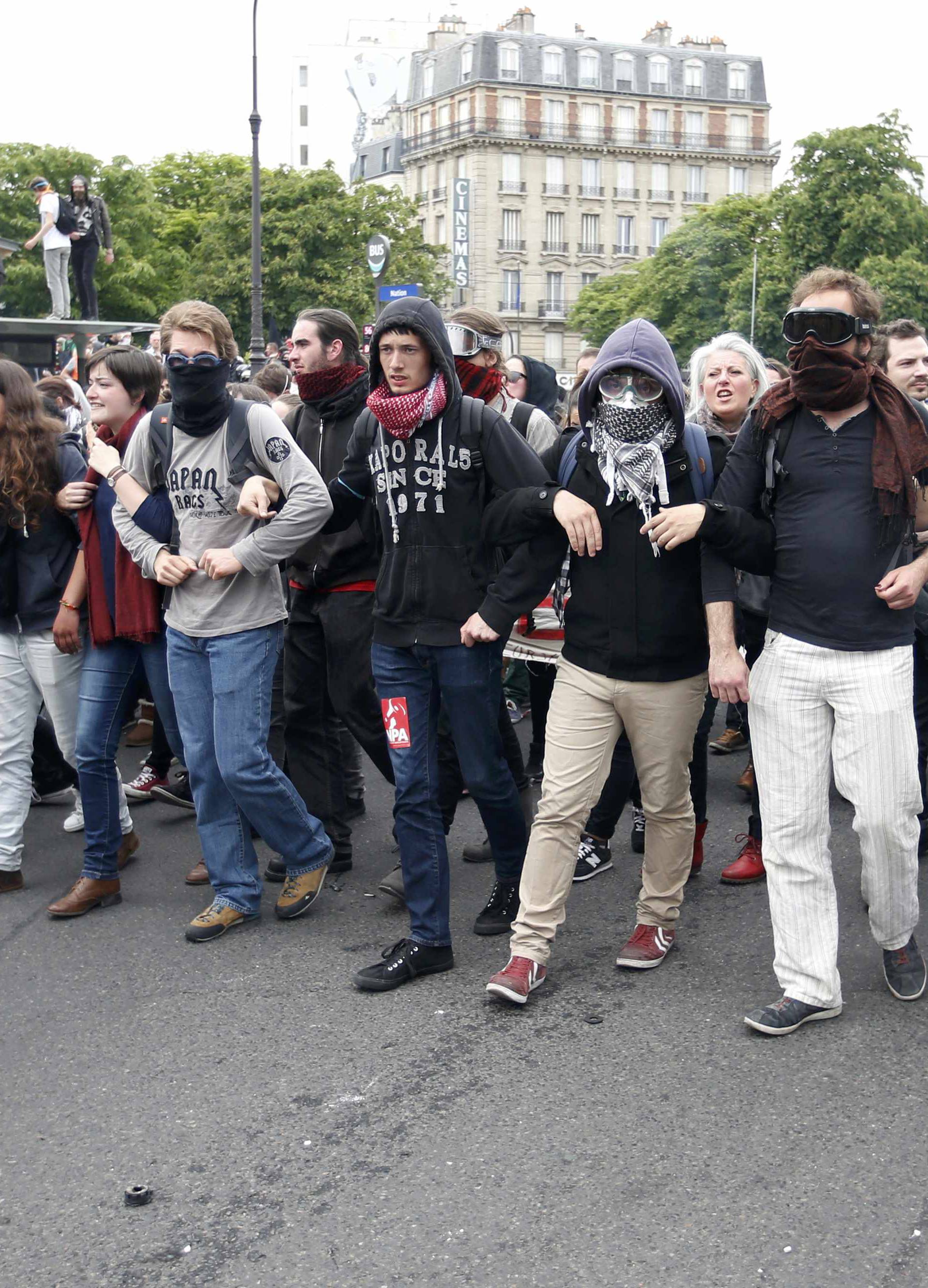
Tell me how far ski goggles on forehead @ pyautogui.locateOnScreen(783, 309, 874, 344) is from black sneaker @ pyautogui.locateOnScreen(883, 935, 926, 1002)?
5.97ft

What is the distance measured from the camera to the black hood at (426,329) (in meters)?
4.65

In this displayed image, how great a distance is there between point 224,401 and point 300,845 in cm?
162

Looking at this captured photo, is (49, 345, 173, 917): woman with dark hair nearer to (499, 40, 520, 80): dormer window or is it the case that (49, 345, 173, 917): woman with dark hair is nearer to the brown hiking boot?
the brown hiking boot

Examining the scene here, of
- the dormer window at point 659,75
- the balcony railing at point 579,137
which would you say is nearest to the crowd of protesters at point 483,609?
the balcony railing at point 579,137

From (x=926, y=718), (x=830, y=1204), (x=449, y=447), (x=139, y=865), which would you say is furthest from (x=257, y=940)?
(x=926, y=718)

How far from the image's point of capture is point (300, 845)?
5445 mm

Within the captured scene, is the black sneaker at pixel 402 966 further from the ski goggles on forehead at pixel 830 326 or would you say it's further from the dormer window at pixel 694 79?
the dormer window at pixel 694 79

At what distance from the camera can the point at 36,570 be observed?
5.85 m

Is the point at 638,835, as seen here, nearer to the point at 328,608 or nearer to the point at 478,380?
the point at 328,608

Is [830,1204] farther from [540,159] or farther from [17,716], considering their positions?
[540,159]

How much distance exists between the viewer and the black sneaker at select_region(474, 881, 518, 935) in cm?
519

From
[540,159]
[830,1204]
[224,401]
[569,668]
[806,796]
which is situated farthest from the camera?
[540,159]

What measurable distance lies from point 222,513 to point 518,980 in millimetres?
1883

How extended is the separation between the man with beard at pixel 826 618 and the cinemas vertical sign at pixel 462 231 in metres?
82.6
